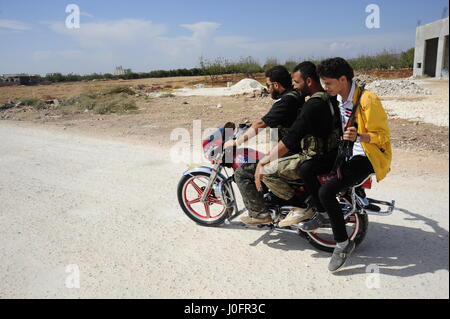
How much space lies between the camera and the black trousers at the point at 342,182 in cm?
322

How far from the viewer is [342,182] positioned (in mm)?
3217

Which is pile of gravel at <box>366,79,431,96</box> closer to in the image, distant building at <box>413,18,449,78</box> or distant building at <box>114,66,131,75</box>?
distant building at <box>413,18,449,78</box>

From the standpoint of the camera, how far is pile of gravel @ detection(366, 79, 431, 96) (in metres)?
18.4

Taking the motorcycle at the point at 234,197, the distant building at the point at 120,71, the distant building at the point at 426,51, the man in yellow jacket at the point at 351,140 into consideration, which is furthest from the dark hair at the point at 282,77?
the distant building at the point at 120,71

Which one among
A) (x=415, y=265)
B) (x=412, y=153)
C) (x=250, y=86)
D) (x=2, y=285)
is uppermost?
(x=250, y=86)

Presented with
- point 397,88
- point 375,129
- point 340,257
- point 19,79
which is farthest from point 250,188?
point 19,79

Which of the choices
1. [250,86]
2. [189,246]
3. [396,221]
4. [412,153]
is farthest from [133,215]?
[250,86]

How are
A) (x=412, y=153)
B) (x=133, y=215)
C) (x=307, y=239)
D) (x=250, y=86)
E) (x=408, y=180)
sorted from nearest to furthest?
(x=307, y=239)
(x=133, y=215)
(x=408, y=180)
(x=412, y=153)
(x=250, y=86)

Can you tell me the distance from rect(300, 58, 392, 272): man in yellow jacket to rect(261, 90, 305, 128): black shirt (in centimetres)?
35

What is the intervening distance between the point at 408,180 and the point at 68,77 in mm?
60487

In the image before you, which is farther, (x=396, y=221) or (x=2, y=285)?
(x=396, y=221)
